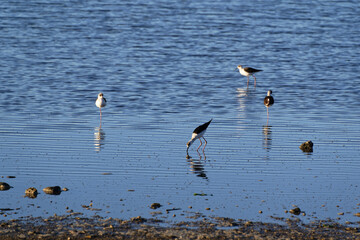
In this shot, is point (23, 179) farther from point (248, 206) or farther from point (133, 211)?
point (248, 206)

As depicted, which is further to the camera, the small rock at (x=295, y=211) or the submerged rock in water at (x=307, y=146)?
the submerged rock in water at (x=307, y=146)

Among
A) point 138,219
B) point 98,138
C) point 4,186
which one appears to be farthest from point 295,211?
point 98,138

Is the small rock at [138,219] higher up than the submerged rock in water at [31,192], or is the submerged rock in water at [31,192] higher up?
the submerged rock in water at [31,192]

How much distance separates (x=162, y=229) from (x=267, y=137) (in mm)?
8296

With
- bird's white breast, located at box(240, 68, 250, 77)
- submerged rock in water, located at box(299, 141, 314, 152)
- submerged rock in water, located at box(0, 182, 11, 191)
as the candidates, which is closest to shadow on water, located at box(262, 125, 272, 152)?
submerged rock in water, located at box(299, 141, 314, 152)

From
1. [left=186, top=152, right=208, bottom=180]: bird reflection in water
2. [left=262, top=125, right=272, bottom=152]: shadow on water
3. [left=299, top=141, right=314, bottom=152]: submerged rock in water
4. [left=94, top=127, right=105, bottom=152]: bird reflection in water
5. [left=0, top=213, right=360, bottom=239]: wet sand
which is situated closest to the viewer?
[left=0, top=213, right=360, bottom=239]: wet sand

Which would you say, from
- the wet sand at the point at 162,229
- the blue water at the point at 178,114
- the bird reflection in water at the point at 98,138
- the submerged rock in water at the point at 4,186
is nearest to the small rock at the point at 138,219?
the wet sand at the point at 162,229

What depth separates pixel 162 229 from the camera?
33.5 feet

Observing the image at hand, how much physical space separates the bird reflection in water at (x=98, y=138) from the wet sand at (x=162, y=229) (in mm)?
5712

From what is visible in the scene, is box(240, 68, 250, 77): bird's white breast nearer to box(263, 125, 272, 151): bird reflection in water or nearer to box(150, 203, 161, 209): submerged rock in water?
box(263, 125, 272, 151): bird reflection in water

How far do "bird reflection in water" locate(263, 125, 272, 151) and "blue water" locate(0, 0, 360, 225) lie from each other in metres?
0.04

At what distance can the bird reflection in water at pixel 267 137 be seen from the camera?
1682cm

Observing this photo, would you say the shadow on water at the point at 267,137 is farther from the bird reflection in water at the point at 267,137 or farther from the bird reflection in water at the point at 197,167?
the bird reflection in water at the point at 197,167

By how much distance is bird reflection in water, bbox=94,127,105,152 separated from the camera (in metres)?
16.6
